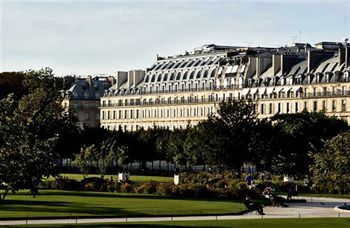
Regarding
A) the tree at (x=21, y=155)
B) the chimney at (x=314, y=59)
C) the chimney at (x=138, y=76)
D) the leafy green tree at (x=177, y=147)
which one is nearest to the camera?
the tree at (x=21, y=155)

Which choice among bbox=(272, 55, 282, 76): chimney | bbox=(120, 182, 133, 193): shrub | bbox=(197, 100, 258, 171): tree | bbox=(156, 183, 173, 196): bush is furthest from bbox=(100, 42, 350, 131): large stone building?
bbox=(156, 183, 173, 196): bush

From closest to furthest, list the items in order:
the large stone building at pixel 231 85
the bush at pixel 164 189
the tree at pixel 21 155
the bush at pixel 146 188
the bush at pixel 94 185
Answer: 1. the tree at pixel 21 155
2. the bush at pixel 164 189
3. the bush at pixel 146 188
4. the bush at pixel 94 185
5. the large stone building at pixel 231 85

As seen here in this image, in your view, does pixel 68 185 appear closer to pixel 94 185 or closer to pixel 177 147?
pixel 94 185

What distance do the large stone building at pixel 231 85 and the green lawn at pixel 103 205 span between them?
65652 mm

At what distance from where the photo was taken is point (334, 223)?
191ft

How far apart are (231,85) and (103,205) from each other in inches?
4074

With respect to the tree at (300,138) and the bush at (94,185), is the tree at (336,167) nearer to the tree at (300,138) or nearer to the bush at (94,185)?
the bush at (94,185)

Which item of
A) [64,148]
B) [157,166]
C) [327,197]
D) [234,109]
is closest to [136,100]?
[157,166]

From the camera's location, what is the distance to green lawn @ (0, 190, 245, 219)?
62303 millimetres

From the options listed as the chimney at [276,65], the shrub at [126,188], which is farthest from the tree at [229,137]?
the chimney at [276,65]

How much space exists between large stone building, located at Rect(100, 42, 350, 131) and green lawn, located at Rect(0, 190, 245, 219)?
6565 centimetres

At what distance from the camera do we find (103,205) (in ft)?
226

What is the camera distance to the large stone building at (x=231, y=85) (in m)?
154

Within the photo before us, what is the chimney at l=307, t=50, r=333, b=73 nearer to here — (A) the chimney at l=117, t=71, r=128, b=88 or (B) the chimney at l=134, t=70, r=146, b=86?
(B) the chimney at l=134, t=70, r=146, b=86
